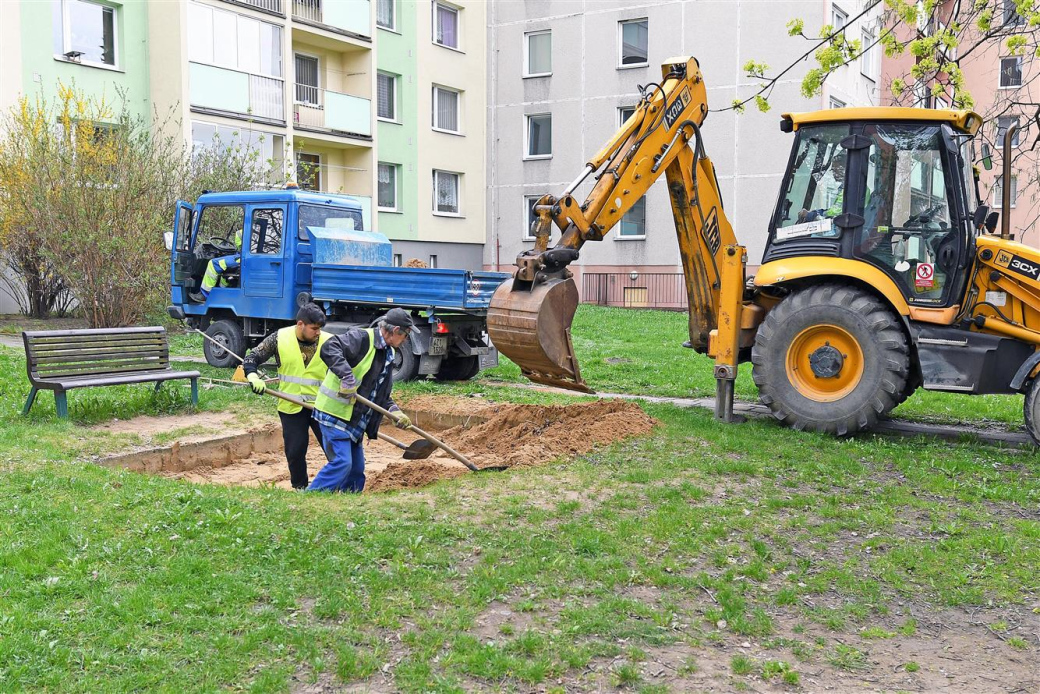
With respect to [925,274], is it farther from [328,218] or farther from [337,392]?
A: [328,218]

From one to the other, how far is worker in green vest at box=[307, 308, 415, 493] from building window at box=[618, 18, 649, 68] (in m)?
23.2

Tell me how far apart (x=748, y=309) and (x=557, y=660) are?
613 centimetres

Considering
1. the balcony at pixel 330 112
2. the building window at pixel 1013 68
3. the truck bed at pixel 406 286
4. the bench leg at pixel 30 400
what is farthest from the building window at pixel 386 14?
the bench leg at pixel 30 400

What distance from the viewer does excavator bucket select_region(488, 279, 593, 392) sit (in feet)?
26.6

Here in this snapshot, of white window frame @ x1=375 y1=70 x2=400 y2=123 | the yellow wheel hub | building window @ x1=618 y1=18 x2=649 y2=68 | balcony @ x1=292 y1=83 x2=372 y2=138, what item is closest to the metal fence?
building window @ x1=618 y1=18 x2=649 y2=68

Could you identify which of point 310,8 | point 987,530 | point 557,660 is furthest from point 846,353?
point 310,8

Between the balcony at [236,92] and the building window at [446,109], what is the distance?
Answer: 659 cm

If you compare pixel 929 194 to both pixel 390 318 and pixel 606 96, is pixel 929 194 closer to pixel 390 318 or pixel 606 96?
pixel 390 318

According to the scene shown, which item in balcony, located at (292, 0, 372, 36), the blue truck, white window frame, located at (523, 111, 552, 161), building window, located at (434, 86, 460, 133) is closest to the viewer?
the blue truck

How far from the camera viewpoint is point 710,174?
33.7 feet

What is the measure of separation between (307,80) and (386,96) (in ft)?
8.45

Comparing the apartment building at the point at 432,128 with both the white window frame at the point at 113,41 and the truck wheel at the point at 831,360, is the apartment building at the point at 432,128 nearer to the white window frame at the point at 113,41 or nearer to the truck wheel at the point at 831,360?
the white window frame at the point at 113,41

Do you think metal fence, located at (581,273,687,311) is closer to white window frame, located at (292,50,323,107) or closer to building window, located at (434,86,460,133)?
building window, located at (434,86,460,133)

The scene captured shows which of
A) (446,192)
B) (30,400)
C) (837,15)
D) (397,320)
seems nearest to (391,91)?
(446,192)
